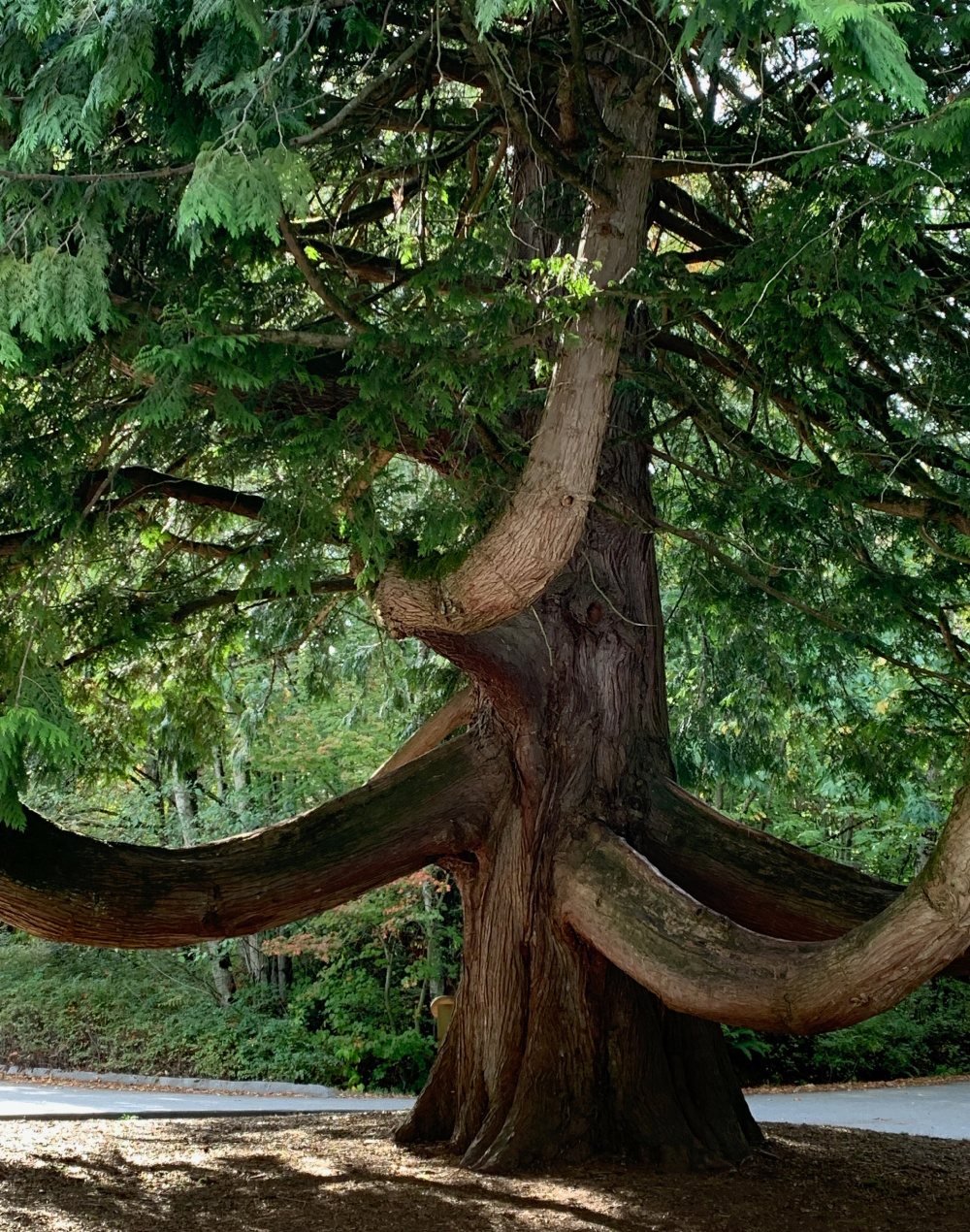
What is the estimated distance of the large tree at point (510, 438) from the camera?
4.75m

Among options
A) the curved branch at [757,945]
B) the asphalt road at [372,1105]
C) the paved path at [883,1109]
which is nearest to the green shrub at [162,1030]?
the asphalt road at [372,1105]

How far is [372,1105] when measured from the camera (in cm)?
1351

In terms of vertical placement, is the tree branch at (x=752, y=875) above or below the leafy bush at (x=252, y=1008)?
above

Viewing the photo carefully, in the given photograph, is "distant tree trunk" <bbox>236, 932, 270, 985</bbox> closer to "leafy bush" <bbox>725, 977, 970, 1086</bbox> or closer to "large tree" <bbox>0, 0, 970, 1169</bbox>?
"leafy bush" <bbox>725, 977, 970, 1086</bbox>

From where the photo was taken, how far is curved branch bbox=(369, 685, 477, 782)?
986 cm

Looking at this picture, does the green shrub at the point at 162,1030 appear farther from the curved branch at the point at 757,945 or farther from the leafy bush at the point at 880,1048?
the curved branch at the point at 757,945

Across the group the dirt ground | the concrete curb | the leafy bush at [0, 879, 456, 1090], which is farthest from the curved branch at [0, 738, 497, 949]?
the concrete curb

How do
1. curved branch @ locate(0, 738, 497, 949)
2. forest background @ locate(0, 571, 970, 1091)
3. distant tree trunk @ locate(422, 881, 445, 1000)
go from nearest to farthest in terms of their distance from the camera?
curved branch @ locate(0, 738, 497, 949) → forest background @ locate(0, 571, 970, 1091) → distant tree trunk @ locate(422, 881, 445, 1000)

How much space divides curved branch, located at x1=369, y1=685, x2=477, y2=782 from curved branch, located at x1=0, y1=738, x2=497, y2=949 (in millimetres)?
1289

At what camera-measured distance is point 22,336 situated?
547cm

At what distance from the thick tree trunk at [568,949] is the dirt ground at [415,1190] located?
1.15 feet

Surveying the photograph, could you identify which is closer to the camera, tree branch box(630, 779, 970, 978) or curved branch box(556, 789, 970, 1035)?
curved branch box(556, 789, 970, 1035)

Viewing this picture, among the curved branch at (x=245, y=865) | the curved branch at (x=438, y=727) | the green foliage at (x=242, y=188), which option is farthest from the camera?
the curved branch at (x=438, y=727)

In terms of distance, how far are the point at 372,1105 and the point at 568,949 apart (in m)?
6.78
